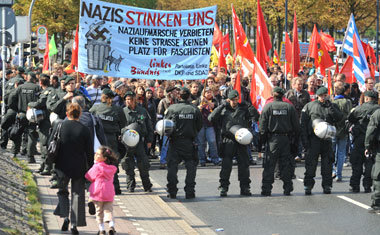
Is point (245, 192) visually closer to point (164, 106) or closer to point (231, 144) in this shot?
point (231, 144)

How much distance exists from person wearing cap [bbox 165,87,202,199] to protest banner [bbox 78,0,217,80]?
1.36 m

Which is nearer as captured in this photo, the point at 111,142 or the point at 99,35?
the point at 111,142

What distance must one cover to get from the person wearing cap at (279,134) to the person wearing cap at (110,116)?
227cm

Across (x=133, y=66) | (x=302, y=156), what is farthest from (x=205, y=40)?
(x=302, y=156)

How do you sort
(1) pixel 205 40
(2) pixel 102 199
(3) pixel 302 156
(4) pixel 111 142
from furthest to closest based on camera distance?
(3) pixel 302 156, (1) pixel 205 40, (4) pixel 111 142, (2) pixel 102 199

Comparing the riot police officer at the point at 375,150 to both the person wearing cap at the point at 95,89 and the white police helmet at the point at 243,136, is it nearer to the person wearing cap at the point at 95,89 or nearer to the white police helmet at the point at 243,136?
the white police helmet at the point at 243,136

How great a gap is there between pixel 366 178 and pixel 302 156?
4.83 m

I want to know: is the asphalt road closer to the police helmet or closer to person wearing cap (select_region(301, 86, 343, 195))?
person wearing cap (select_region(301, 86, 343, 195))

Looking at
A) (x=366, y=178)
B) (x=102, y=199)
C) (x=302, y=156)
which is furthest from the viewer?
(x=302, y=156)

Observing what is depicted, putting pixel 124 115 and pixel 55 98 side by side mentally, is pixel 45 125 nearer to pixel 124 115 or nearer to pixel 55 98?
pixel 55 98

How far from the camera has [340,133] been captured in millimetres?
14148

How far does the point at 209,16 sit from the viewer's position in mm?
13867

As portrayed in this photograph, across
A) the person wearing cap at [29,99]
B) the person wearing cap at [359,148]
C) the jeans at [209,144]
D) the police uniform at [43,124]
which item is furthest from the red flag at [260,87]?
the person wearing cap at [29,99]

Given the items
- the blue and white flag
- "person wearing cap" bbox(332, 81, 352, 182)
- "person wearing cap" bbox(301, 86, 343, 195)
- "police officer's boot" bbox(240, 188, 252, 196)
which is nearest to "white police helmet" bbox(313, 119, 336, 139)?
"person wearing cap" bbox(301, 86, 343, 195)
